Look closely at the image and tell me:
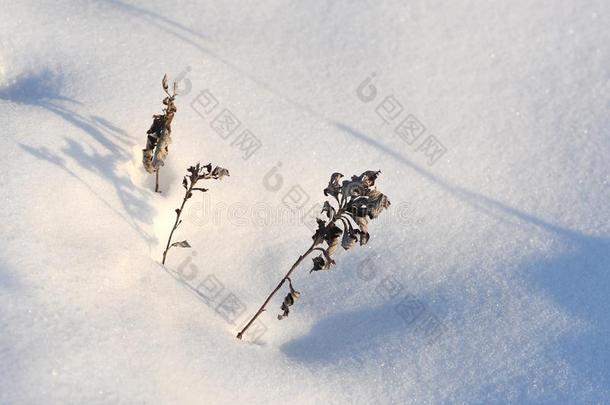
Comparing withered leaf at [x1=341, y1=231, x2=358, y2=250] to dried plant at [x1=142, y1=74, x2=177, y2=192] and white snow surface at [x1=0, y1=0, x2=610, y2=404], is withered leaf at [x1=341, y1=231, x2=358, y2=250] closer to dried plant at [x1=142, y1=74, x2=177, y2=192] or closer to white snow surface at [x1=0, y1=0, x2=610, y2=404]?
white snow surface at [x1=0, y1=0, x2=610, y2=404]

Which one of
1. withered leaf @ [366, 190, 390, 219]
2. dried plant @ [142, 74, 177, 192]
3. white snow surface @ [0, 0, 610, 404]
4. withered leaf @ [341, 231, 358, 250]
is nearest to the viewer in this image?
withered leaf @ [366, 190, 390, 219]

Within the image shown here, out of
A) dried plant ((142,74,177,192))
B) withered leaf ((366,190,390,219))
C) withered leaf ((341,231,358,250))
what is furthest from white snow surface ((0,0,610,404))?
withered leaf ((366,190,390,219))

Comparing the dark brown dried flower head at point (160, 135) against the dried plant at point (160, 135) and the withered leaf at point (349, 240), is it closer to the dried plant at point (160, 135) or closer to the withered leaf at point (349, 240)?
the dried plant at point (160, 135)

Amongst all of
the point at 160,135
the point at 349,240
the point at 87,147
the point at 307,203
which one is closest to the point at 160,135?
the point at 160,135

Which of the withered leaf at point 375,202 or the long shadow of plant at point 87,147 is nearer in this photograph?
the withered leaf at point 375,202

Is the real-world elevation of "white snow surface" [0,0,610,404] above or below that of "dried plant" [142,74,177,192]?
below

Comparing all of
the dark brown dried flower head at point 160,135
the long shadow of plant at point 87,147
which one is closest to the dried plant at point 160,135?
the dark brown dried flower head at point 160,135

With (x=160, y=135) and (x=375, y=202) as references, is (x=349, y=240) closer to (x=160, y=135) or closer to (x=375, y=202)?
(x=375, y=202)
